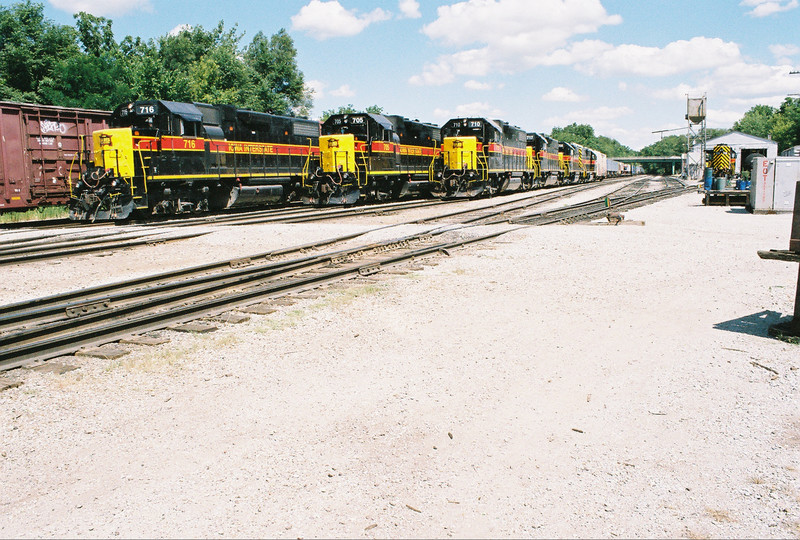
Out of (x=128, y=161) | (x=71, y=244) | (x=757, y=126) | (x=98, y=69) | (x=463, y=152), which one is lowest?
(x=71, y=244)

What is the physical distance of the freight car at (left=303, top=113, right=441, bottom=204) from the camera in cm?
2320

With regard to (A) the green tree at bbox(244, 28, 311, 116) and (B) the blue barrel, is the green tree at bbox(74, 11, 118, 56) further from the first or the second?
(B) the blue barrel

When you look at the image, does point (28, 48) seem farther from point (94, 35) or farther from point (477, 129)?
point (477, 129)

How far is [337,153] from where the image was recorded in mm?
23031

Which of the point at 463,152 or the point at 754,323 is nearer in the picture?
the point at 754,323

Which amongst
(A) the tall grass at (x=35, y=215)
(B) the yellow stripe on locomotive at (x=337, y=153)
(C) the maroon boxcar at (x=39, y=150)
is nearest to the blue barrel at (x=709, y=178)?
(B) the yellow stripe on locomotive at (x=337, y=153)

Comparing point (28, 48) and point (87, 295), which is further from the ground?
point (28, 48)

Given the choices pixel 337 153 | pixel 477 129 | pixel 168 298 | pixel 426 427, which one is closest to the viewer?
pixel 426 427

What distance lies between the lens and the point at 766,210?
21062mm

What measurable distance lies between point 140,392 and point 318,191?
63.7 ft

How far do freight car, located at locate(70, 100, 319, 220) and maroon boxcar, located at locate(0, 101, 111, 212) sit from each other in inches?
74.9

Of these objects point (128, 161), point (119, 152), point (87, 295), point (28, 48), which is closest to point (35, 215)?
point (119, 152)

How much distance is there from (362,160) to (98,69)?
82.2 feet

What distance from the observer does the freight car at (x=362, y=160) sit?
76.1 ft
